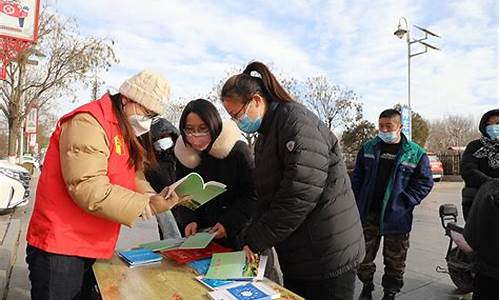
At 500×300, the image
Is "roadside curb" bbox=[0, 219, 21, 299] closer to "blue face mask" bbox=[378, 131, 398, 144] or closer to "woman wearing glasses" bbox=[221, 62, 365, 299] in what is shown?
"woman wearing glasses" bbox=[221, 62, 365, 299]

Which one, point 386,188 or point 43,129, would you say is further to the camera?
point 43,129

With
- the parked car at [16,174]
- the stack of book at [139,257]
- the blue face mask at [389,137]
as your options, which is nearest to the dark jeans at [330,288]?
the stack of book at [139,257]

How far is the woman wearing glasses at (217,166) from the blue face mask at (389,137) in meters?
1.49

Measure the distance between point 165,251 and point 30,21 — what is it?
411cm

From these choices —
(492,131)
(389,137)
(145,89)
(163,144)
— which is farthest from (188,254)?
(492,131)

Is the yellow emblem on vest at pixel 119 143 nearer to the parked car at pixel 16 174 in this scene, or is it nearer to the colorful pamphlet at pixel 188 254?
the colorful pamphlet at pixel 188 254

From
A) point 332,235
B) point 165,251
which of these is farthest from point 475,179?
point 165,251

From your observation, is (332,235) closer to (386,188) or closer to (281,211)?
(281,211)

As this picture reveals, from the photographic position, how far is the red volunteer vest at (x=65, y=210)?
155 cm

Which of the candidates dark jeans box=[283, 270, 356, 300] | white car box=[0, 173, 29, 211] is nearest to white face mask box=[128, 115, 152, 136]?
dark jeans box=[283, 270, 356, 300]

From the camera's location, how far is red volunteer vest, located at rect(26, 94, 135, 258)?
1.55m

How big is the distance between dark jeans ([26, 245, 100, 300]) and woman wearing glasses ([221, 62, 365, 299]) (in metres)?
0.70

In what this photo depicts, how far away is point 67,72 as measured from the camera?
616 inches

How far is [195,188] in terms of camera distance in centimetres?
166
